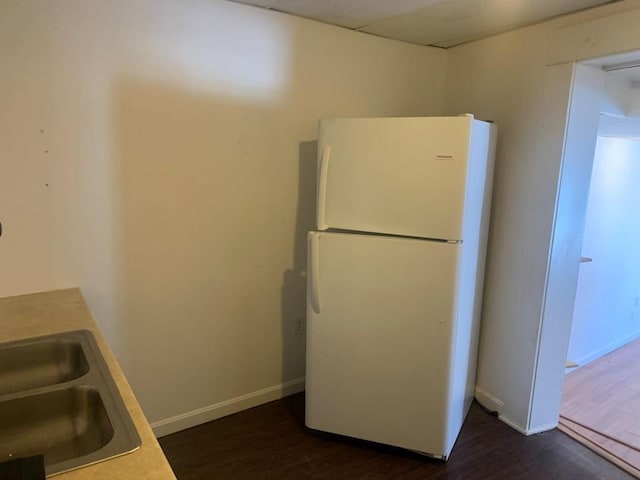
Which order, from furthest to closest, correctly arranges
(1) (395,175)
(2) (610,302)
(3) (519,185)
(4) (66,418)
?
(2) (610,302)
(3) (519,185)
(1) (395,175)
(4) (66,418)

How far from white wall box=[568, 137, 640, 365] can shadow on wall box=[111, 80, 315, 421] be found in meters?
2.30

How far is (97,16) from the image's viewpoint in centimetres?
184

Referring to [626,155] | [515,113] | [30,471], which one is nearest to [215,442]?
[30,471]

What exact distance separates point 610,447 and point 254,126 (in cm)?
257

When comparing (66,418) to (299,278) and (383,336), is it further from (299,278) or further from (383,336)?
(299,278)

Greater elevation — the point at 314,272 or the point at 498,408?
the point at 314,272

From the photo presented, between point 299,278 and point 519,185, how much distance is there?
1338 millimetres

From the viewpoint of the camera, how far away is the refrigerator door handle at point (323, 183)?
84.7 inches

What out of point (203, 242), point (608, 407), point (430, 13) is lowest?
point (608, 407)

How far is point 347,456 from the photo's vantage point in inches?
88.7

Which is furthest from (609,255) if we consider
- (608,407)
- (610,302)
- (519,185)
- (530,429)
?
(530,429)

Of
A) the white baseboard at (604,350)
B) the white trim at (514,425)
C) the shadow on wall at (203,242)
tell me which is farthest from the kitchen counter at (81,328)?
the white baseboard at (604,350)

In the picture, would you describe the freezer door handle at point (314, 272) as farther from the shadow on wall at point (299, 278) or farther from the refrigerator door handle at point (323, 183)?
the shadow on wall at point (299, 278)

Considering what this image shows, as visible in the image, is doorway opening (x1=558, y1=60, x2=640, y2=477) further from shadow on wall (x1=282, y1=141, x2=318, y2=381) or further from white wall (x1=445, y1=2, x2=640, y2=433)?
shadow on wall (x1=282, y1=141, x2=318, y2=381)
